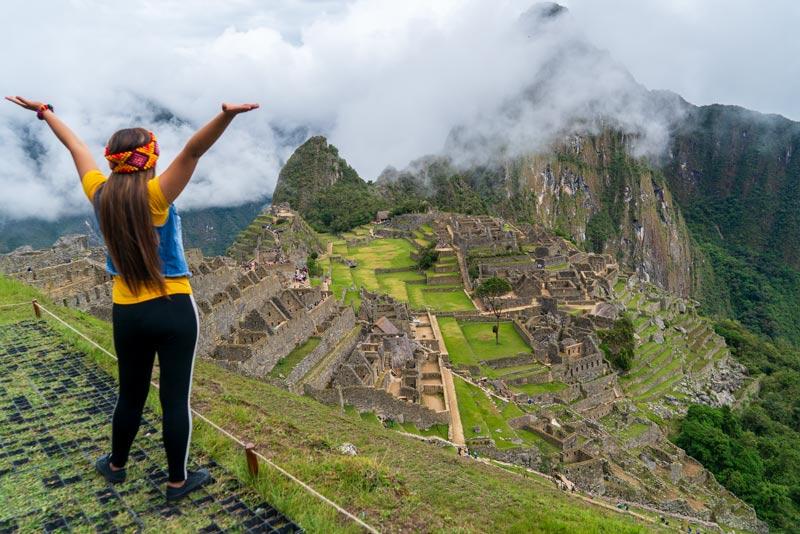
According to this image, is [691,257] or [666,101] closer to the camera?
[691,257]

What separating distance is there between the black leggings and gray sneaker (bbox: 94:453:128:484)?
353mm

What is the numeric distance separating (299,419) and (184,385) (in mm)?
5680

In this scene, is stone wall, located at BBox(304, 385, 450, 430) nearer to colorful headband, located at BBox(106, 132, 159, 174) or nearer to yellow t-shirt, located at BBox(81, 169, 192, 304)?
yellow t-shirt, located at BBox(81, 169, 192, 304)

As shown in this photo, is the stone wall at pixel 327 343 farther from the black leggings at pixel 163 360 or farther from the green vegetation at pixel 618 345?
the green vegetation at pixel 618 345

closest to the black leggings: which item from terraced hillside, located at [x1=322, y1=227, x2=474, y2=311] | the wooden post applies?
the wooden post

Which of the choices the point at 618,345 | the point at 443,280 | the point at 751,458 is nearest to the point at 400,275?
the point at 443,280

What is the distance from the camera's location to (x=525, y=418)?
18.8 m

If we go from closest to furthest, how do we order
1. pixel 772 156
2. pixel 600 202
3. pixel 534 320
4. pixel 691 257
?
pixel 534 320, pixel 691 257, pixel 600 202, pixel 772 156

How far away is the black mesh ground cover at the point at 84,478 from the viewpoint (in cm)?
324

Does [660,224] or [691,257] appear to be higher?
[660,224]

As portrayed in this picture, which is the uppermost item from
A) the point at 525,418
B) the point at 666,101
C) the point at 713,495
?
the point at 666,101

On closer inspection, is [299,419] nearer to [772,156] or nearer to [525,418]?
[525,418]

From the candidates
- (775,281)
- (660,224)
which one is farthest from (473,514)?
(660,224)

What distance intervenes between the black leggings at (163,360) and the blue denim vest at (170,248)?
17cm
